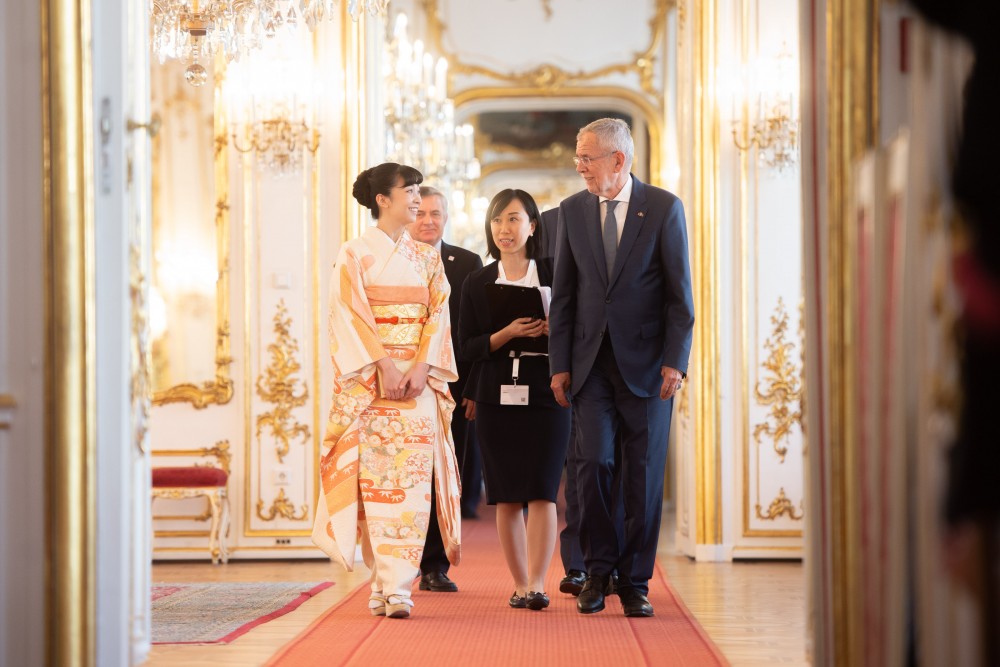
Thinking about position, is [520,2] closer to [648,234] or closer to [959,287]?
[648,234]

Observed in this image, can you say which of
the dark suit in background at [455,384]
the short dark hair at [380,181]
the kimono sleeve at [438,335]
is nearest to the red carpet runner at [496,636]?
the dark suit in background at [455,384]

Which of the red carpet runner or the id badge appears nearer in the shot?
the red carpet runner

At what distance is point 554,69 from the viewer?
10.8 metres

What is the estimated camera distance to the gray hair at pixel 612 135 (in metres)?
4.53

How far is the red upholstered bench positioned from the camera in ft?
21.0

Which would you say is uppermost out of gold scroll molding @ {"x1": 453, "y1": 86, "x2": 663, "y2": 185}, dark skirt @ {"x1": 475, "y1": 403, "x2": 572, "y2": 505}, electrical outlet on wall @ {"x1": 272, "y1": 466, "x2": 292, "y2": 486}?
gold scroll molding @ {"x1": 453, "y1": 86, "x2": 663, "y2": 185}

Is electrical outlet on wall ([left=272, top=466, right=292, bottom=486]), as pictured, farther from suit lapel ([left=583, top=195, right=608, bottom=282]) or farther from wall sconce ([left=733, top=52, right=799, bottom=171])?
wall sconce ([left=733, top=52, right=799, bottom=171])

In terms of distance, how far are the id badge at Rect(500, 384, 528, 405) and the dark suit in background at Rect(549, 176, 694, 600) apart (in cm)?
21

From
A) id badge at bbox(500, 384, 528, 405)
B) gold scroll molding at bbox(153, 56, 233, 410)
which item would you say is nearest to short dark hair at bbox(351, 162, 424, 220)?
id badge at bbox(500, 384, 528, 405)

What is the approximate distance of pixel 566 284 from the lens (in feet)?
15.1

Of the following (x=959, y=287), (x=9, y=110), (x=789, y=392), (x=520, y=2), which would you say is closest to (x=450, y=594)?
(x=789, y=392)

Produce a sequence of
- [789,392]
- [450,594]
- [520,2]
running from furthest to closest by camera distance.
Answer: [520,2], [789,392], [450,594]

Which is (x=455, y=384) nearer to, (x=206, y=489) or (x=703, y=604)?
(x=703, y=604)

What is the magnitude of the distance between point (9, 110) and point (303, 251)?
405 cm
